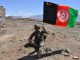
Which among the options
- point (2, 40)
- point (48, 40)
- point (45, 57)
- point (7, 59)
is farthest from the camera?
point (2, 40)

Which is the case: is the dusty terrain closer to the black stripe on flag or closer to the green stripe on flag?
the green stripe on flag

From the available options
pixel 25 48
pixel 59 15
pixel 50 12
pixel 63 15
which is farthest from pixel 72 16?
pixel 25 48

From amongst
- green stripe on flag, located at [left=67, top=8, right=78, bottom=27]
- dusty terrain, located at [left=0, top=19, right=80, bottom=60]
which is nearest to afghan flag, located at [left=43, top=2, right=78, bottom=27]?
green stripe on flag, located at [left=67, top=8, right=78, bottom=27]

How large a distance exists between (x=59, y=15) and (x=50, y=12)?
1.41 feet

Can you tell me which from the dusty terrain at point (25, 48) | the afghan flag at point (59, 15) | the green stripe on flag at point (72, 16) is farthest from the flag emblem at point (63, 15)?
the dusty terrain at point (25, 48)

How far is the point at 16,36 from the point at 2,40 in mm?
803

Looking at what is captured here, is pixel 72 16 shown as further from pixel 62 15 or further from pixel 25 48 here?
pixel 25 48

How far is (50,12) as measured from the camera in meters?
13.8

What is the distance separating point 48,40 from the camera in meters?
16.0

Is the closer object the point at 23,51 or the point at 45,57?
the point at 45,57

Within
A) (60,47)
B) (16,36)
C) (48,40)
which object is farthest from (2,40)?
(60,47)

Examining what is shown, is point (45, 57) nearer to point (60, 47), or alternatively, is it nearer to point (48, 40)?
point (60, 47)

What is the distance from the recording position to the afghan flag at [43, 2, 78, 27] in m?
13.7

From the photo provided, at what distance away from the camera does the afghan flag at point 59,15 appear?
13.7m
